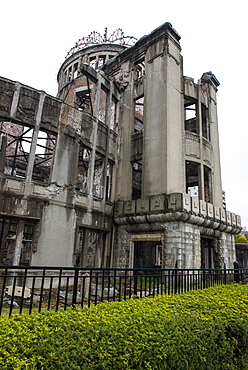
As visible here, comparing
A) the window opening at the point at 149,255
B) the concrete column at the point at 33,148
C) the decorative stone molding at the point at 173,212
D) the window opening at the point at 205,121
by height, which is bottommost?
the window opening at the point at 149,255

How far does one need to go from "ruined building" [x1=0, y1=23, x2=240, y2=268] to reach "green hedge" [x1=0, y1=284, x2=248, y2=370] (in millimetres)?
7536

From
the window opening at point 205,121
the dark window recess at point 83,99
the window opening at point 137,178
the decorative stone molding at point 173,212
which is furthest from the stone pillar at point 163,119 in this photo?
the dark window recess at point 83,99

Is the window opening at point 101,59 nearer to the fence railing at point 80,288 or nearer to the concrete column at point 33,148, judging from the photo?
the concrete column at point 33,148

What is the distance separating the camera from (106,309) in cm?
372

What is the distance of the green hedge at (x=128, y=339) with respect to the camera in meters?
2.17

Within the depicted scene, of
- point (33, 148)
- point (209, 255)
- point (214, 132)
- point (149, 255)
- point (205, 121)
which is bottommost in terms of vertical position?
point (149, 255)

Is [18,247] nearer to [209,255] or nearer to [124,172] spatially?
[124,172]

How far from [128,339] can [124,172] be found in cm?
1313

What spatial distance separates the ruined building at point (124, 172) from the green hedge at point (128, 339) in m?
7.54

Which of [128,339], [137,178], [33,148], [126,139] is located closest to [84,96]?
[126,139]

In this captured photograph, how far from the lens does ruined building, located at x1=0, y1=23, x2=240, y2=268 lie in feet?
36.6

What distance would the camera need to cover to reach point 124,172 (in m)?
15.6

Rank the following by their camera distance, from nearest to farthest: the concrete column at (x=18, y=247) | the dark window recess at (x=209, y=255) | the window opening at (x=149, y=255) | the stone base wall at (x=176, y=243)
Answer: the concrete column at (x=18, y=247)
the stone base wall at (x=176, y=243)
the dark window recess at (x=209, y=255)
the window opening at (x=149, y=255)

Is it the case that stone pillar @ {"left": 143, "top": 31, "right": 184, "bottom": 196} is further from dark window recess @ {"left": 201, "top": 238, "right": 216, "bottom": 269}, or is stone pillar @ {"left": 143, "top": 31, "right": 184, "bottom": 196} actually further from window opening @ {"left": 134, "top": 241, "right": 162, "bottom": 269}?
window opening @ {"left": 134, "top": 241, "right": 162, "bottom": 269}
